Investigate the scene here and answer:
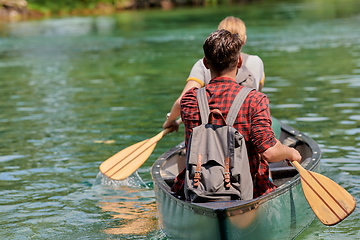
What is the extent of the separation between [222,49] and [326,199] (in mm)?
1360

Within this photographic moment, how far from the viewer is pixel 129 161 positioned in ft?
18.6

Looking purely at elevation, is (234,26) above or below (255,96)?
above

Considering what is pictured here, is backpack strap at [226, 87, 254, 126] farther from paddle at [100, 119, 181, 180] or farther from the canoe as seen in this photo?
paddle at [100, 119, 181, 180]

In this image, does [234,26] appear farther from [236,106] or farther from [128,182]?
[128,182]

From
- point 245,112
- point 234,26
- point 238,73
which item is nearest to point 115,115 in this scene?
point 238,73

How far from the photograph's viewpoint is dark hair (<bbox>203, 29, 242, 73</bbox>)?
→ 132 inches

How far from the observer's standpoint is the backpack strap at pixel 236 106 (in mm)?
3416

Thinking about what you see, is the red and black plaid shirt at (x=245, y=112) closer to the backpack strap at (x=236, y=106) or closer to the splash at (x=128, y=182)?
the backpack strap at (x=236, y=106)

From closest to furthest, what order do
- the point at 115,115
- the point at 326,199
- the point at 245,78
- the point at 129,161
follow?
the point at 326,199 → the point at 245,78 → the point at 129,161 → the point at 115,115

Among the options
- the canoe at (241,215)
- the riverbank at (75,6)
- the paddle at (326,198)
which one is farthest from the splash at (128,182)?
the riverbank at (75,6)

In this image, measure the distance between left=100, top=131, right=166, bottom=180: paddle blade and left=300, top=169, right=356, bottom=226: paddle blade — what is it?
76.0 inches

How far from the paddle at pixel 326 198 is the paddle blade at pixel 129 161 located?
1.92m

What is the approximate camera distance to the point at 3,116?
32.6 feet

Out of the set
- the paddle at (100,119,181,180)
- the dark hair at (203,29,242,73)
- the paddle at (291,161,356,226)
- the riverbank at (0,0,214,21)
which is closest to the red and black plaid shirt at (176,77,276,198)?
the dark hair at (203,29,242,73)
